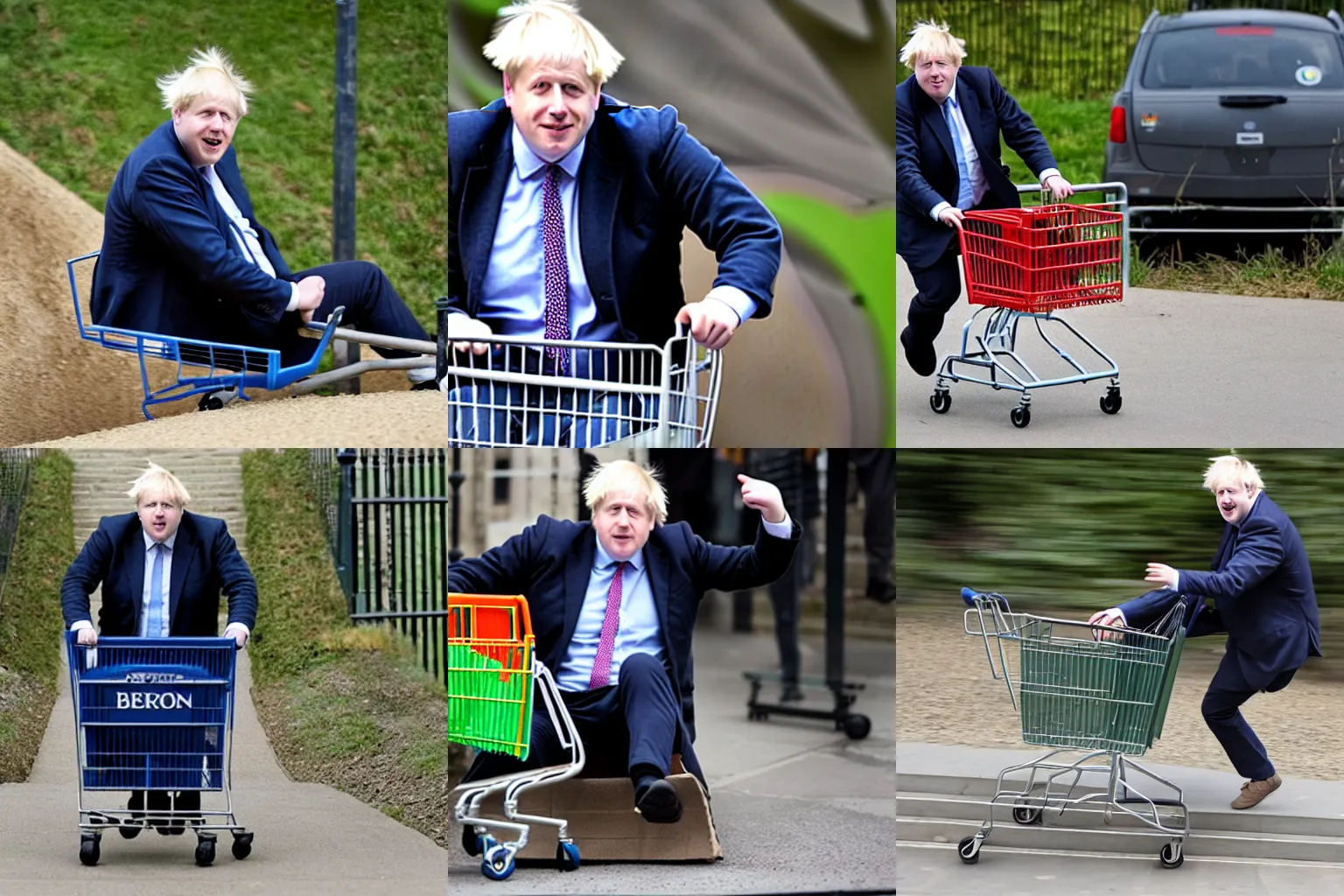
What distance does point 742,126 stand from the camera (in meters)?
6.62

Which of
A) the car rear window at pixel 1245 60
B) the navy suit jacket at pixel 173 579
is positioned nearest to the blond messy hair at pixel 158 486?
the navy suit jacket at pixel 173 579

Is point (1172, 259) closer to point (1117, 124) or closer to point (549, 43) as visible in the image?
point (1117, 124)

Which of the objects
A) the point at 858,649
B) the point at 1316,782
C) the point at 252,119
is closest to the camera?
the point at 252,119

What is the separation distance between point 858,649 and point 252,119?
682 centimetres

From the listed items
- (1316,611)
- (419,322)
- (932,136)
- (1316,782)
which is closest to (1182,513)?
(1316,611)

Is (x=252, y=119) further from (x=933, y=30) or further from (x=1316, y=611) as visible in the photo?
(x=1316, y=611)

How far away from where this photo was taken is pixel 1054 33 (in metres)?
6.69

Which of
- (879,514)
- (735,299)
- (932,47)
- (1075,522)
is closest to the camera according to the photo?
(735,299)

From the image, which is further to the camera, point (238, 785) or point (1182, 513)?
point (1182, 513)

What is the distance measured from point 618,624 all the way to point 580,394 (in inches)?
34.8

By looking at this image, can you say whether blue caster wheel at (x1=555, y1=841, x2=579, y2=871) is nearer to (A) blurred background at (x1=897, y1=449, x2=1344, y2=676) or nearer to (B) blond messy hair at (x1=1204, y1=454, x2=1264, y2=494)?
(A) blurred background at (x1=897, y1=449, x2=1344, y2=676)

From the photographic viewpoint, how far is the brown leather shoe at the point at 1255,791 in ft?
21.5

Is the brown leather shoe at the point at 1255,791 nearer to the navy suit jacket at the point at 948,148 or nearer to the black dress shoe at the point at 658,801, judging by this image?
the black dress shoe at the point at 658,801

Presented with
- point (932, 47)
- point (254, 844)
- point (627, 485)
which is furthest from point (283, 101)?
point (254, 844)
